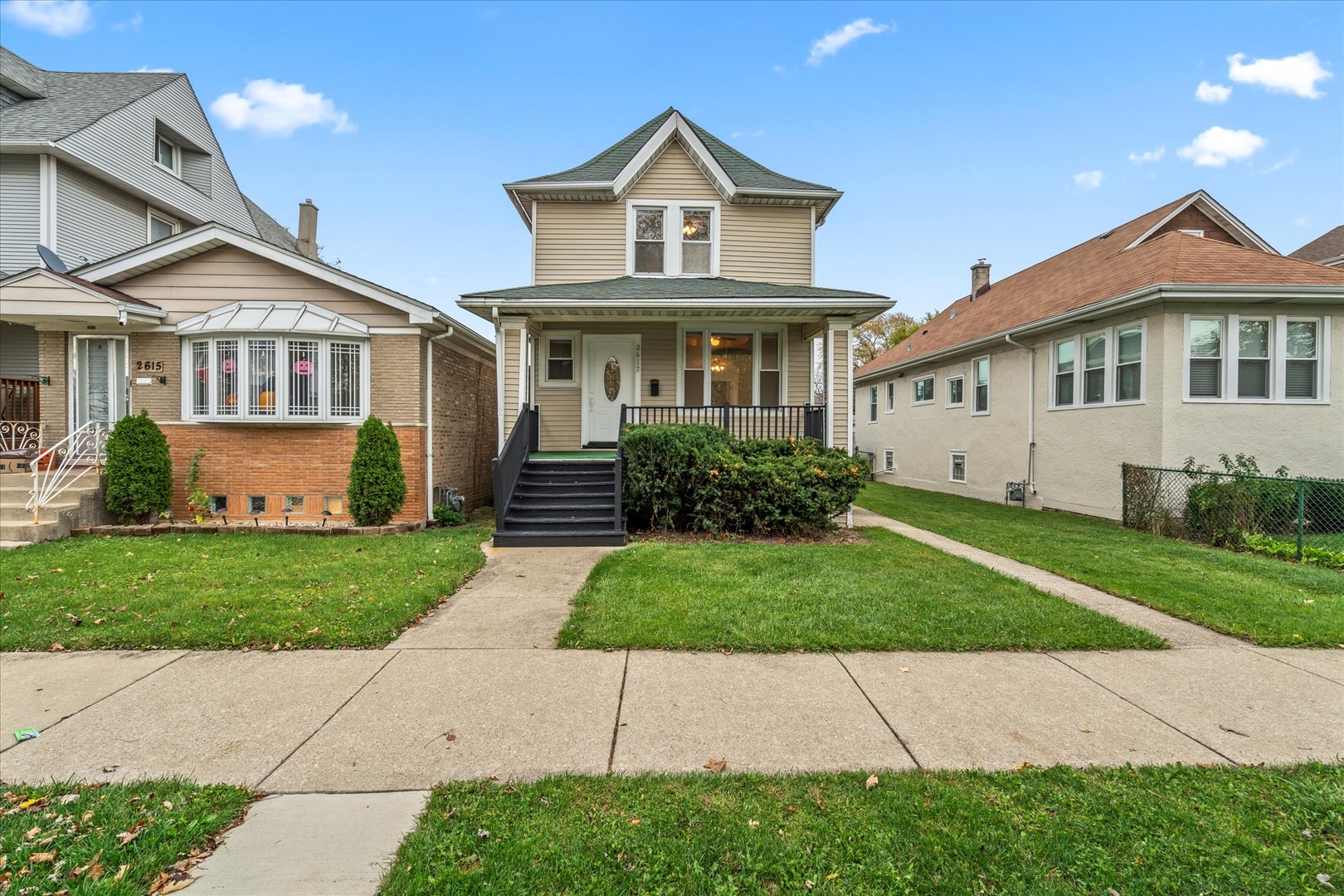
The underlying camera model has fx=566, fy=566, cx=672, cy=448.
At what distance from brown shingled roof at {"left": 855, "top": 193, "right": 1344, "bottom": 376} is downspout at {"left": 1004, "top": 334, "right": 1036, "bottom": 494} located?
3.05ft

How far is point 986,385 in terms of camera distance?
14.7 metres

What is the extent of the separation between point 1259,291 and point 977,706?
1089cm

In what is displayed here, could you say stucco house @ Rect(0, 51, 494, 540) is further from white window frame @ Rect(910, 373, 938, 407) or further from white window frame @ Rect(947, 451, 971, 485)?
white window frame @ Rect(910, 373, 938, 407)

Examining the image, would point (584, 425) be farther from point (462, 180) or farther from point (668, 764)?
point (462, 180)

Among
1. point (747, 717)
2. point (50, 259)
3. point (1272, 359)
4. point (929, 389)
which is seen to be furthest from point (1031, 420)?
point (50, 259)

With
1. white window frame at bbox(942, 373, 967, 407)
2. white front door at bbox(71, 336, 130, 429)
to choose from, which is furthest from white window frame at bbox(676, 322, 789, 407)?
white front door at bbox(71, 336, 130, 429)

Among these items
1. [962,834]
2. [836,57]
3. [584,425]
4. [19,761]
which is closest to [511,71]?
[836,57]

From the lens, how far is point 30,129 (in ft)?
38.2

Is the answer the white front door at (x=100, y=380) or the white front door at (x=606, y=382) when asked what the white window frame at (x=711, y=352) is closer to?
the white front door at (x=606, y=382)

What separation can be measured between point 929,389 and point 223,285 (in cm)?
1734

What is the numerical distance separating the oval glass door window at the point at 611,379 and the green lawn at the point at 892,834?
9333mm

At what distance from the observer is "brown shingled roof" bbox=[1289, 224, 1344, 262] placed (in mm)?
15313

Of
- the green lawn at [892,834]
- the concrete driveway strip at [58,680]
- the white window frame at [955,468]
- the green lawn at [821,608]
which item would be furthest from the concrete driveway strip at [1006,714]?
the white window frame at [955,468]

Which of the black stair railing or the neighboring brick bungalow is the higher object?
the neighboring brick bungalow
